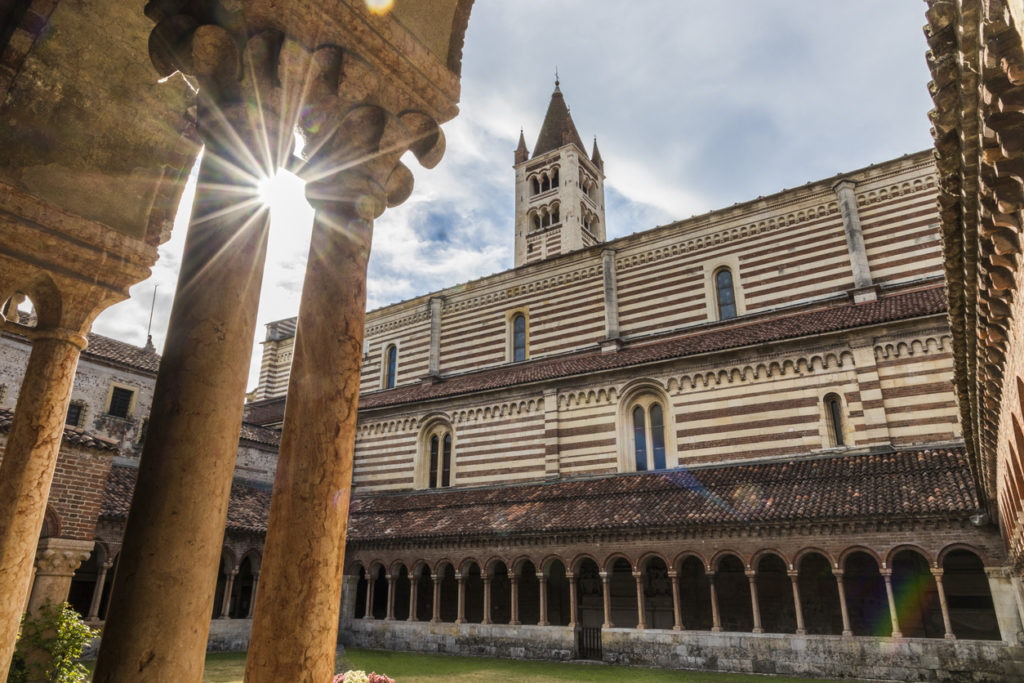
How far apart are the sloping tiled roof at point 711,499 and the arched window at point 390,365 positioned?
8865 mm

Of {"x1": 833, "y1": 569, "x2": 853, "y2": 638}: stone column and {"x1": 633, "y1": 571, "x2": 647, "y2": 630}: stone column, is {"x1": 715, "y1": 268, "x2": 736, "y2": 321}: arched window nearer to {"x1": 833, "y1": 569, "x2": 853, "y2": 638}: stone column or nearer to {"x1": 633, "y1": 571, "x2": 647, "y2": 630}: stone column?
{"x1": 633, "y1": 571, "x2": 647, "y2": 630}: stone column

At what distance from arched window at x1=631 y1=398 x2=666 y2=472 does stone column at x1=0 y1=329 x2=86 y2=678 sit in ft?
59.4

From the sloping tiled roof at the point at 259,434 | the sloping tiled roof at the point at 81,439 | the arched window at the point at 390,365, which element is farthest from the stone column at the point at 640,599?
the arched window at the point at 390,365

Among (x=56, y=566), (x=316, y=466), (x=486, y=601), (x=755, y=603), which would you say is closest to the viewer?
(x=316, y=466)

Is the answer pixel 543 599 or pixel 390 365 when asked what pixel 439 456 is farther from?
pixel 543 599

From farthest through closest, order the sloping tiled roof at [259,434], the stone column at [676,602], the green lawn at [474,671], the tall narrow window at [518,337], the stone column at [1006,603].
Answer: the tall narrow window at [518,337] < the sloping tiled roof at [259,434] < the stone column at [676,602] < the green lawn at [474,671] < the stone column at [1006,603]

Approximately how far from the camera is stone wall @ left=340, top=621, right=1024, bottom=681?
1392 cm

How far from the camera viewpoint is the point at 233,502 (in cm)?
2341

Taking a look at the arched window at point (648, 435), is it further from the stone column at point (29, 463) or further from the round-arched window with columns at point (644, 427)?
the stone column at point (29, 463)

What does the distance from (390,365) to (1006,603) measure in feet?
84.0

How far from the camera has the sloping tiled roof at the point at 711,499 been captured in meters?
15.5

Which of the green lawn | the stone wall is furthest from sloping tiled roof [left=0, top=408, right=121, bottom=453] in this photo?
the stone wall

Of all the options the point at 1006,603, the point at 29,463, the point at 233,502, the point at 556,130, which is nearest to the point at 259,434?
the point at 233,502

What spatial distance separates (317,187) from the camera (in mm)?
3770
